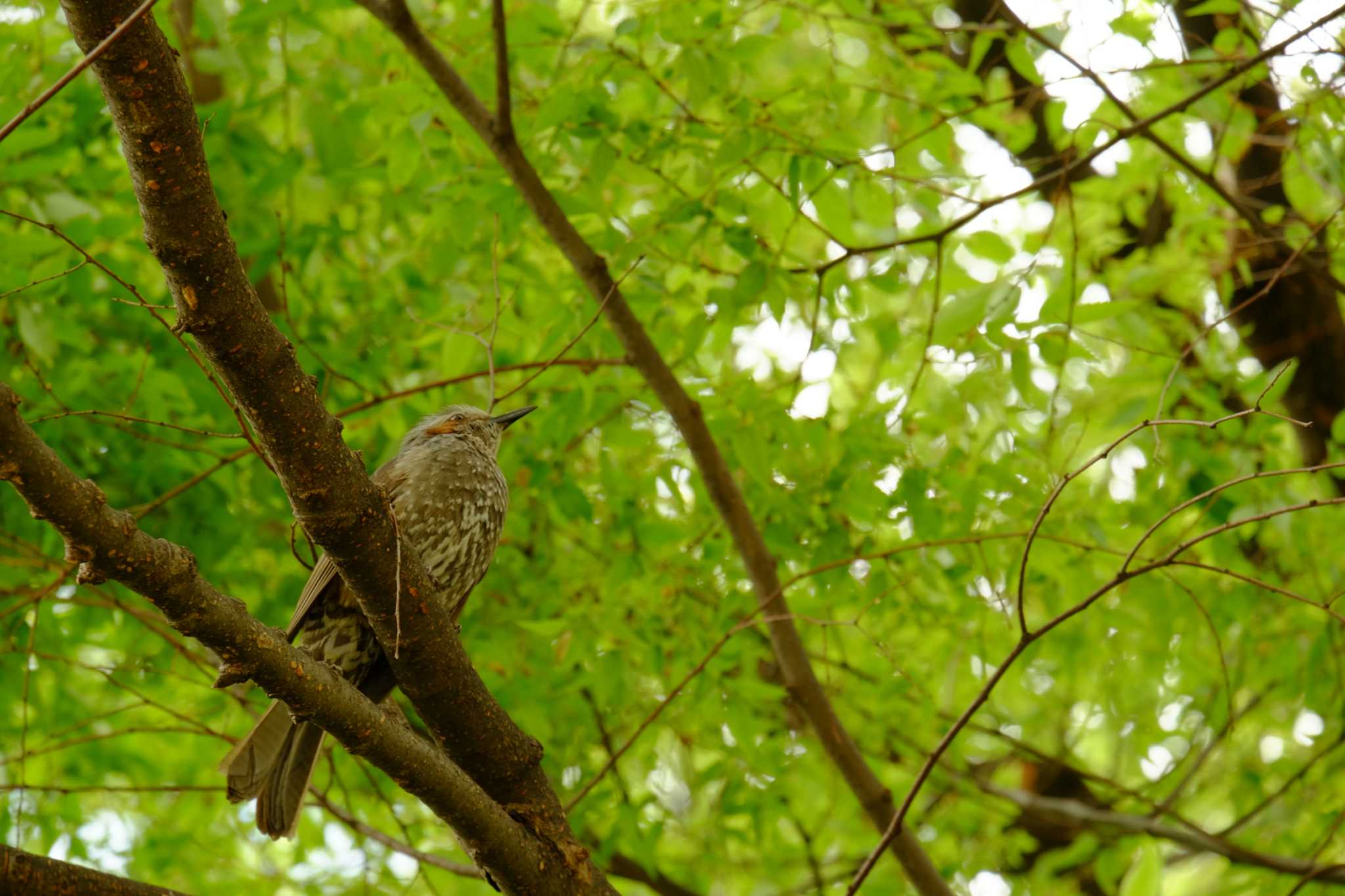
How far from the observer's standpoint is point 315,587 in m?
3.26

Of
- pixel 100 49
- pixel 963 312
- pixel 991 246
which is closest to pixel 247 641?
pixel 100 49

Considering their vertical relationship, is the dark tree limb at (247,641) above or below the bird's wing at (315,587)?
below

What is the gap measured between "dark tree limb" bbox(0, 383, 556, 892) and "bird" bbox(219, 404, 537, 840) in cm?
76

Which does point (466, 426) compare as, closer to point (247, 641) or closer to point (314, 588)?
point (314, 588)

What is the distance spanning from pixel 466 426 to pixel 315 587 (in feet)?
3.11

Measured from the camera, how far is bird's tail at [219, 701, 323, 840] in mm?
3021

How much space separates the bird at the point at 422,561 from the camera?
3082 mm

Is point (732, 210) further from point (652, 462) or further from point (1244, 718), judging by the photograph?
point (1244, 718)

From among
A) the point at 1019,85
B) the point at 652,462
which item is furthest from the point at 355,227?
the point at 1019,85

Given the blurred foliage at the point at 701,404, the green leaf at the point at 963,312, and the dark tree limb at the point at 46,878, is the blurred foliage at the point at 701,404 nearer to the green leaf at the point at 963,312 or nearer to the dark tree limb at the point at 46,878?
the green leaf at the point at 963,312

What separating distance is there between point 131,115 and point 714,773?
121 inches

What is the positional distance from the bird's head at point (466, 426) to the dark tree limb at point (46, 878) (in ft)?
7.18

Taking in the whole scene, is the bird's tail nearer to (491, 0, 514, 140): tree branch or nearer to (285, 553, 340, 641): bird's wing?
(285, 553, 340, 641): bird's wing

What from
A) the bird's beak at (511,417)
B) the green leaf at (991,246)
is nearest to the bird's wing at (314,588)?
the bird's beak at (511,417)
